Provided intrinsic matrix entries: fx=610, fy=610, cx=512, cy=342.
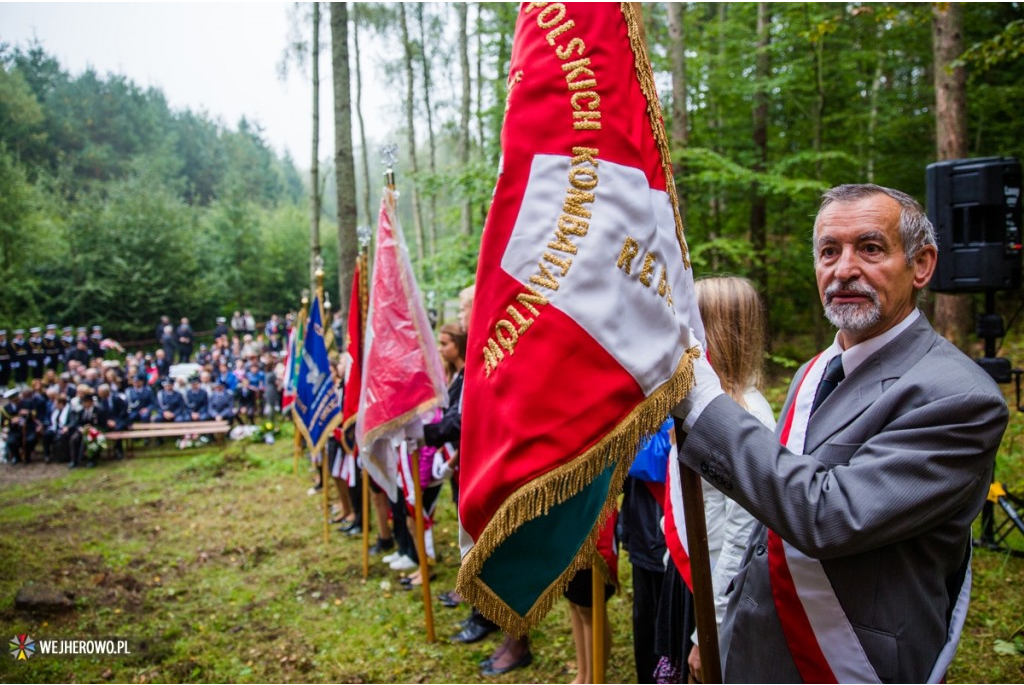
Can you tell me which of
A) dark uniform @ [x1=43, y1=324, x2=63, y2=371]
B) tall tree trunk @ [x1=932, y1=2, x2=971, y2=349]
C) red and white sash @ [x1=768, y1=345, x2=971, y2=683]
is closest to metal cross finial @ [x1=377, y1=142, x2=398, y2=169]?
red and white sash @ [x1=768, y1=345, x2=971, y2=683]

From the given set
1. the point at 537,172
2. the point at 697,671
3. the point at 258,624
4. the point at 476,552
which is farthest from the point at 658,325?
the point at 258,624

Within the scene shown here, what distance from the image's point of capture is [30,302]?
23.4 metres

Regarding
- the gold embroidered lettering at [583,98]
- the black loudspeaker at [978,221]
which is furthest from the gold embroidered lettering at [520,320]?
the black loudspeaker at [978,221]

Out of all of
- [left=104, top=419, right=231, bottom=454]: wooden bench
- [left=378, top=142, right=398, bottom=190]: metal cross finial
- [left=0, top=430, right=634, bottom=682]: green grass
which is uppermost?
[left=378, top=142, right=398, bottom=190]: metal cross finial

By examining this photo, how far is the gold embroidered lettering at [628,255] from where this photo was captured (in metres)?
1.36

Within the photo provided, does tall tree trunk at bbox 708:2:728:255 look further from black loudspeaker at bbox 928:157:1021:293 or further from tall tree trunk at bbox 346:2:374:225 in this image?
tall tree trunk at bbox 346:2:374:225

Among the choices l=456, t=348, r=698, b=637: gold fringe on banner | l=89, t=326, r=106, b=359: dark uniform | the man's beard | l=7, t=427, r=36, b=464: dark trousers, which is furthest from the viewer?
l=89, t=326, r=106, b=359: dark uniform

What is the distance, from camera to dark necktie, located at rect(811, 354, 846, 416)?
5.59ft

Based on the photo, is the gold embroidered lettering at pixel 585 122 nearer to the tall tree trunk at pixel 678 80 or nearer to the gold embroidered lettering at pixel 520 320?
the gold embroidered lettering at pixel 520 320

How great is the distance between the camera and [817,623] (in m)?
1.52

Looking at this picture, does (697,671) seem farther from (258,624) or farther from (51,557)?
(51,557)

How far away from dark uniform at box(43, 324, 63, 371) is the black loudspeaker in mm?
24221

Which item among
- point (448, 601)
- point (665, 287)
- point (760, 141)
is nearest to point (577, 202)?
point (665, 287)

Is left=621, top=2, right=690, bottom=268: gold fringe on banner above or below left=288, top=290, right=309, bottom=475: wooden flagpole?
above
